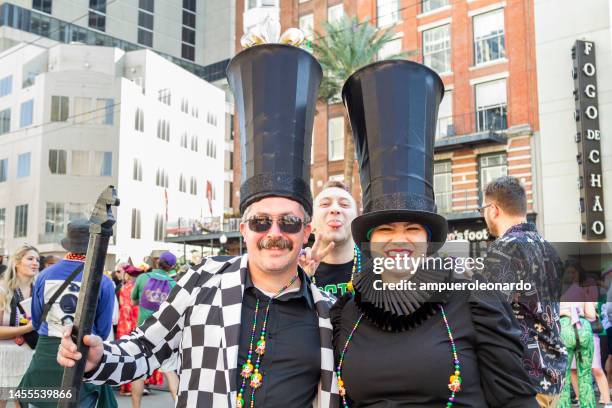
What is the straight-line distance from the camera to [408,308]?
2.50 metres

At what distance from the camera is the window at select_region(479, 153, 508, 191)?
2536 centimetres

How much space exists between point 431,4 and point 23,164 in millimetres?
32219

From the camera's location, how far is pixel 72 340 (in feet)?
8.30

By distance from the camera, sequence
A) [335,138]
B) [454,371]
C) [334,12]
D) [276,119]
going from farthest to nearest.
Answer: [334,12]
[335,138]
[276,119]
[454,371]

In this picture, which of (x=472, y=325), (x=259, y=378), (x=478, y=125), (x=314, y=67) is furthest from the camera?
(x=478, y=125)

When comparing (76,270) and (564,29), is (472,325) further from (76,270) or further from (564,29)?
(564,29)

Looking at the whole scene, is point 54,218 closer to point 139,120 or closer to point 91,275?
point 139,120

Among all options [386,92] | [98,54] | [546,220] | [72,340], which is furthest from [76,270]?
[98,54]

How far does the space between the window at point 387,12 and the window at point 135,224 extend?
2392 centimetres

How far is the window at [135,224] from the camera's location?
145ft

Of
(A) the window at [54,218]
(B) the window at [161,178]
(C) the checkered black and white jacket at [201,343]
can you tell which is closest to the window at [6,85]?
(A) the window at [54,218]

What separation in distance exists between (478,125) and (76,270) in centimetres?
2297

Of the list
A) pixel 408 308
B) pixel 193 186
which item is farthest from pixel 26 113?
pixel 408 308

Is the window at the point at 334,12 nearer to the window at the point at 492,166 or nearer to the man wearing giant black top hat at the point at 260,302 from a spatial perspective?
the window at the point at 492,166
